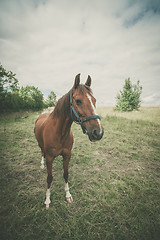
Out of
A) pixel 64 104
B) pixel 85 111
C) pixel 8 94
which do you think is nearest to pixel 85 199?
pixel 85 111

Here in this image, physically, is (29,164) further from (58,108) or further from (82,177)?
(58,108)

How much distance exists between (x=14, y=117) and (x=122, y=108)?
19.7 meters

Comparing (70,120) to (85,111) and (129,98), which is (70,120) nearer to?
(85,111)

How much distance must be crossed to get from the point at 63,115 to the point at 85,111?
2.07 feet

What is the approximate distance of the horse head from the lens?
155 centimetres

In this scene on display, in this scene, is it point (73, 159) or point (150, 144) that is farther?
point (150, 144)

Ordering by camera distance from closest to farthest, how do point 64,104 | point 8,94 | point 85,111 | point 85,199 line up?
1. point 85,111
2. point 64,104
3. point 85,199
4. point 8,94

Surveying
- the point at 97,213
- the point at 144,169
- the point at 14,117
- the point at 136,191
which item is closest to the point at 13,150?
the point at 97,213

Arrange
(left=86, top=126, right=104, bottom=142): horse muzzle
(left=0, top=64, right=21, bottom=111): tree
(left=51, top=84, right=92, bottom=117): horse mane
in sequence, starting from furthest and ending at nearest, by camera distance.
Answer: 1. (left=0, top=64, right=21, bottom=111): tree
2. (left=51, top=84, right=92, bottom=117): horse mane
3. (left=86, top=126, right=104, bottom=142): horse muzzle

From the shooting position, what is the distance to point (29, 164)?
4055mm

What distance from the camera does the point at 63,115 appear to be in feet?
6.79

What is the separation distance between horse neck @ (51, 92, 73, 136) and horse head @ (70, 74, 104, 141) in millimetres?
210

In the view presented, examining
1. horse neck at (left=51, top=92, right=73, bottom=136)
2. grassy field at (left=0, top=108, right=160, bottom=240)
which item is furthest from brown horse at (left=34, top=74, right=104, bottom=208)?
grassy field at (left=0, top=108, right=160, bottom=240)

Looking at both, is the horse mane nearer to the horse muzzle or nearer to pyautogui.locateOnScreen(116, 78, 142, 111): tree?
the horse muzzle
